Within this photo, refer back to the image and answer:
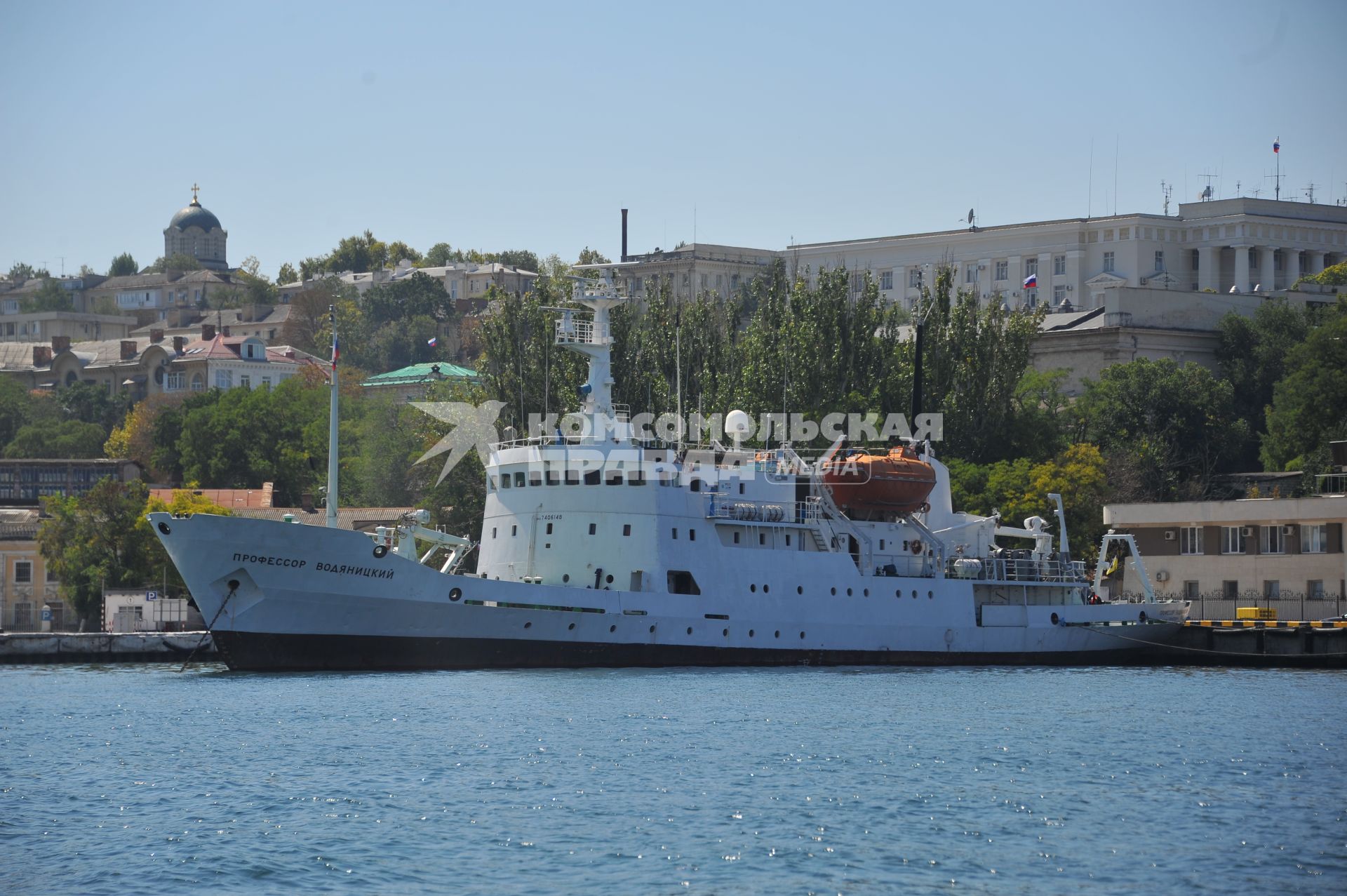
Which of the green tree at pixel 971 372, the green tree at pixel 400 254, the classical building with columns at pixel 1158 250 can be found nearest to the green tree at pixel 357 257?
the green tree at pixel 400 254

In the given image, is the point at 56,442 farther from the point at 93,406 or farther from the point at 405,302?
the point at 405,302

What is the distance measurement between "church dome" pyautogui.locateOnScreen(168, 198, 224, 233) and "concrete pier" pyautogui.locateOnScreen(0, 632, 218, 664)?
13288 centimetres

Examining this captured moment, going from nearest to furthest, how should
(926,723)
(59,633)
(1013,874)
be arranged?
(1013,874) < (926,723) < (59,633)

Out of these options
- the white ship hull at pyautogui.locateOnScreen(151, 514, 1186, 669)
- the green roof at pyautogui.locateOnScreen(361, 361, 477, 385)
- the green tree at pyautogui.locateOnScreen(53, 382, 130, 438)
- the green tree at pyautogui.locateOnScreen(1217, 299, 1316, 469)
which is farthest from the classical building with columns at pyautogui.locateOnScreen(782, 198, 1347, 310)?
the white ship hull at pyautogui.locateOnScreen(151, 514, 1186, 669)

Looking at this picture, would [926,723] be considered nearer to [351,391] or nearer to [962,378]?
[962,378]

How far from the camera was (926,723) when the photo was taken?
31.7 meters

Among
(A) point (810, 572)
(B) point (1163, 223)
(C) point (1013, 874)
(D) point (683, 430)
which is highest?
(B) point (1163, 223)

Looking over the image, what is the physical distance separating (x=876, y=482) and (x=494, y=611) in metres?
11.3

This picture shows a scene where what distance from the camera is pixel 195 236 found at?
177 metres

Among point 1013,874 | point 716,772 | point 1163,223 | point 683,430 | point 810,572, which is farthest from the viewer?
point 1163,223

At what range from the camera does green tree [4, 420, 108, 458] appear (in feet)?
334

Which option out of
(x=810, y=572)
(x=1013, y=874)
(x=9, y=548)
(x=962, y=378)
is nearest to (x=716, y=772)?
(x=1013, y=874)

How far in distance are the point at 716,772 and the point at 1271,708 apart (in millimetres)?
14470

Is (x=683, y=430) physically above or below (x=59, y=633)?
above
